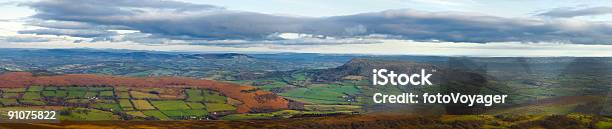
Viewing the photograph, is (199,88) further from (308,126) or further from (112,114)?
(308,126)

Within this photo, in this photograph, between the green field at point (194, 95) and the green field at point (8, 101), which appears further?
the green field at point (194, 95)

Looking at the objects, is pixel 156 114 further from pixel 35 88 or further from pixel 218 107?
pixel 35 88

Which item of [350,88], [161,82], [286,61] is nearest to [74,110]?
[161,82]

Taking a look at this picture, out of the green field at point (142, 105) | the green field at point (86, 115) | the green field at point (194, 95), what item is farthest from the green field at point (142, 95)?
the green field at point (86, 115)

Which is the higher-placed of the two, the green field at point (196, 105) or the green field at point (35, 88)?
the green field at point (35, 88)

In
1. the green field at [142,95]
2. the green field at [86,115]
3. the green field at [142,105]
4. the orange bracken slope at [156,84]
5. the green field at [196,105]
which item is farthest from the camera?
the green field at [142,95]

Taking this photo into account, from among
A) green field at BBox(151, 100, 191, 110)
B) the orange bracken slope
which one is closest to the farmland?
green field at BBox(151, 100, 191, 110)

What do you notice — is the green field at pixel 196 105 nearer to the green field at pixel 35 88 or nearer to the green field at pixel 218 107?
the green field at pixel 218 107

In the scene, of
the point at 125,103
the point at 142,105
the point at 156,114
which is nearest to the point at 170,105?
the point at 142,105

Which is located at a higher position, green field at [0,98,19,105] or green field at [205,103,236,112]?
green field at [0,98,19,105]

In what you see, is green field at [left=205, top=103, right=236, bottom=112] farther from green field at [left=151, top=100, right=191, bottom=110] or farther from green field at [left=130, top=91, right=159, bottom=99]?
green field at [left=130, top=91, right=159, bottom=99]
